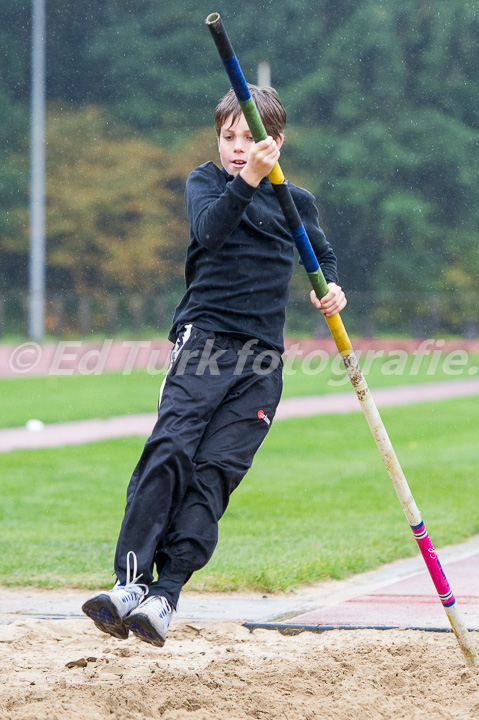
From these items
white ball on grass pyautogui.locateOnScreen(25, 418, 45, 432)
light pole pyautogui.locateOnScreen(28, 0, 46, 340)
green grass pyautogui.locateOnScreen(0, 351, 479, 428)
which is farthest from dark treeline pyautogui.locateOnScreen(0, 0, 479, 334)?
white ball on grass pyautogui.locateOnScreen(25, 418, 45, 432)

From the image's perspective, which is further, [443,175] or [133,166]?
[443,175]

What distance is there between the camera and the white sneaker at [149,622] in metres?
3.19

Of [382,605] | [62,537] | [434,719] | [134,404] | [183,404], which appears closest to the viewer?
[434,719]

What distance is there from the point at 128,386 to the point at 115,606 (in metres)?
17.0

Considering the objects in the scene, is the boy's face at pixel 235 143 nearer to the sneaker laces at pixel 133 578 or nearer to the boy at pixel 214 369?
the boy at pixel 214 369

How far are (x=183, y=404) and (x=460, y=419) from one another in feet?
38.7

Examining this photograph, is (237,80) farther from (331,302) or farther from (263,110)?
(331,302)

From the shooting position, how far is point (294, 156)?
128ft

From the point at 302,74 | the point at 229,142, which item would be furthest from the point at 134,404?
the point at 302,74

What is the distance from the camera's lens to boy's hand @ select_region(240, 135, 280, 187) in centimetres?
324

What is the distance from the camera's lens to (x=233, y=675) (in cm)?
362

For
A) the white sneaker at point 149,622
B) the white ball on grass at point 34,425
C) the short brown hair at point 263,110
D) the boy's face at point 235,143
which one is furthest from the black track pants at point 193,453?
the white ball on grass at point 34,425

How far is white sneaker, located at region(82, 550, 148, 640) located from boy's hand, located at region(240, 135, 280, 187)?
128 cm

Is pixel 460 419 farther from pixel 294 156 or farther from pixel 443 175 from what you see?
pixel 443 175
